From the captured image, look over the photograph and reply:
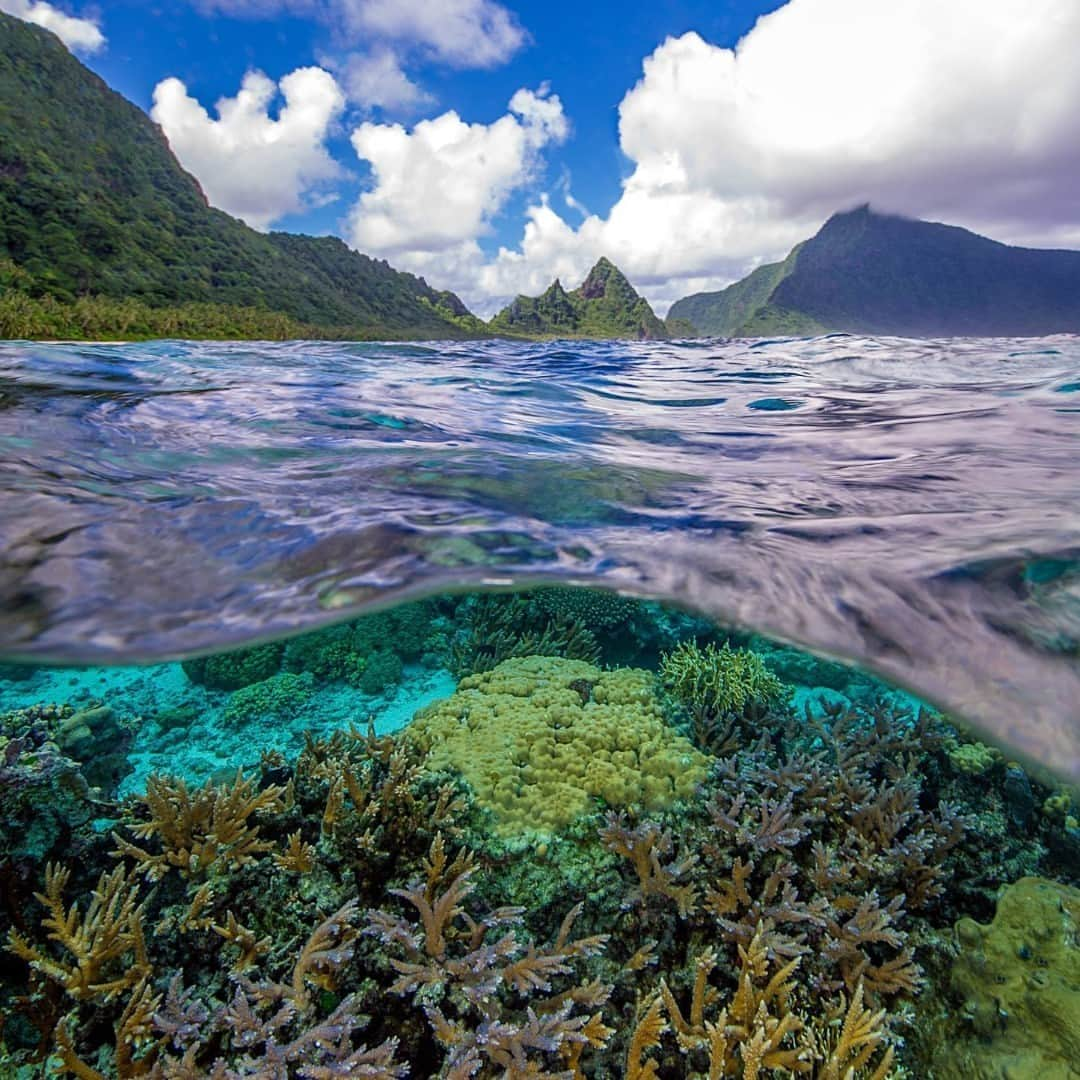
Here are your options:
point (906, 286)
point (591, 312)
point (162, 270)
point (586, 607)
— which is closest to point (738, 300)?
point (906, 286)

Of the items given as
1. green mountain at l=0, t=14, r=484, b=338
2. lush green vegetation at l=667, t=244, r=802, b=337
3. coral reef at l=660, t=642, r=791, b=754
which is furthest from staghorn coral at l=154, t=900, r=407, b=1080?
lush green vegetation at l=667, t=244, r=802, b=337

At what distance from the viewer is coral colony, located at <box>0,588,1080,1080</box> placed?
275 centimetres

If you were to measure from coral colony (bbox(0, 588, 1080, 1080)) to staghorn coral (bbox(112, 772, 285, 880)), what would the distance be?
0.02m

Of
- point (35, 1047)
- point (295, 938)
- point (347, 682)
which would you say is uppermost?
point (295, 938)

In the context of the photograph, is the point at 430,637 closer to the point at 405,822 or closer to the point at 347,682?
the point at 347,682

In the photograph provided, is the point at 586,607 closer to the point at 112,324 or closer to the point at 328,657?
the point at 328,657

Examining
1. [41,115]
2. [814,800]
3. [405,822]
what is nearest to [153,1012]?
[405,822]

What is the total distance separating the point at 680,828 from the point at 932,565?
8.07ft

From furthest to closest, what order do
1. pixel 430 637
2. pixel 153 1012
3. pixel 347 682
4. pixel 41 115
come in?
pixel 41 115, pixel 430 637, pixel 347 682, pixel 153 1012

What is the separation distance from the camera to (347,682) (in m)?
7.00

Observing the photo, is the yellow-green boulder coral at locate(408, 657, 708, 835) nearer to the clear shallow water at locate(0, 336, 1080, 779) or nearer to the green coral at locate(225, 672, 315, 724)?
the clear shallow water at locate(0, 336, 1080, 779)

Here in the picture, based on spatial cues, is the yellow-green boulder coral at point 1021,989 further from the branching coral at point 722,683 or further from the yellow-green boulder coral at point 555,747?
the branching coral at point 722,683

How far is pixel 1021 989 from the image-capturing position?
298cm

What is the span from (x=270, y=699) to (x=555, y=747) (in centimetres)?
407
